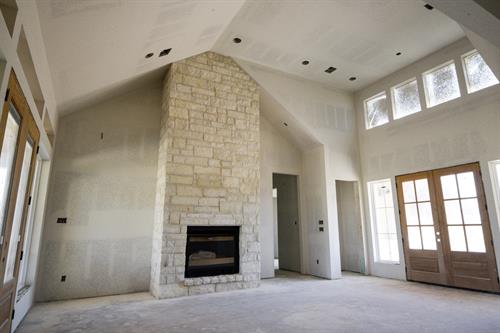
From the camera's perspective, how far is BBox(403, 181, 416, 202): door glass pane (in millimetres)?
6375

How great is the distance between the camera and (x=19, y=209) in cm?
327

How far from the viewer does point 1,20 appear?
1.81 metres

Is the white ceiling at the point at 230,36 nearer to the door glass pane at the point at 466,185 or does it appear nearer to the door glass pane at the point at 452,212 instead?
the door glass pane at the point at 466,185

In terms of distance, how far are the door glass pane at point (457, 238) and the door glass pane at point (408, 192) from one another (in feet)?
3.14

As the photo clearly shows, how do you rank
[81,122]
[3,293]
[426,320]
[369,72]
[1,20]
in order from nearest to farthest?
[1,20]
[3,293]
[426,320]
[81,122]
[369,72]

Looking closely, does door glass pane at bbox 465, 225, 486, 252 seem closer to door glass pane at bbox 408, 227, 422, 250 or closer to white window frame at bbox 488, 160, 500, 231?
white window frame at bbox 488, 160, 500, 231

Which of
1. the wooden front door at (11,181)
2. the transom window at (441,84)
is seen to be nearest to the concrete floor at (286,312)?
the wooden front door at (11,181)

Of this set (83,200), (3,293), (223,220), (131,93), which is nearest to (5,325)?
(3,293)

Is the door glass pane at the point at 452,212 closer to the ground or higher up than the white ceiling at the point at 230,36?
closer to the ground

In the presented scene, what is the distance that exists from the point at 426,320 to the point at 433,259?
2.78 m

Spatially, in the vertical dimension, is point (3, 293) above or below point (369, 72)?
below

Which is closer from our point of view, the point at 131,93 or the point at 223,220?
the point at 223,220

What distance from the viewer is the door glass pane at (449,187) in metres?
5.64

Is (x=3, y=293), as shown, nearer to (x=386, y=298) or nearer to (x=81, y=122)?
(x=81, y=122)
